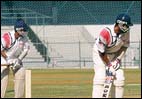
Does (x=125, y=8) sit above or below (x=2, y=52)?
above

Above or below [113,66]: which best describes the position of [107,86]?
below

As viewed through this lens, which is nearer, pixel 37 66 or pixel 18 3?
pixel 37 66

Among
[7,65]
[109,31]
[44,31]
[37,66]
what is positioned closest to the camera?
[109,31]

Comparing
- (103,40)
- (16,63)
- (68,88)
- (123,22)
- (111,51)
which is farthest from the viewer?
(68,88)

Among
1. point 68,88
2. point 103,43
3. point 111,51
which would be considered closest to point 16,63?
point 111,51

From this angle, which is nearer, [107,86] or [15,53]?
[107,86]

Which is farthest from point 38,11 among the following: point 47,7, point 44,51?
point 44,51

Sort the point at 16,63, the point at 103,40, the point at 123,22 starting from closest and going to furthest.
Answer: the point at 123,22 < the point at 103,40 < the point at 16,63

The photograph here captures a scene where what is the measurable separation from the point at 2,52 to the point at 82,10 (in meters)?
39.6

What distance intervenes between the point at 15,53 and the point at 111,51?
339 centimetres

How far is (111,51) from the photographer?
11.3 metres

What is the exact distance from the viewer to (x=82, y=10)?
5319 cm

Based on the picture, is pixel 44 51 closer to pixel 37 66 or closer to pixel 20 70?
pixel 37 66

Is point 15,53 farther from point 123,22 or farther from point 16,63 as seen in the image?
point 123,22
